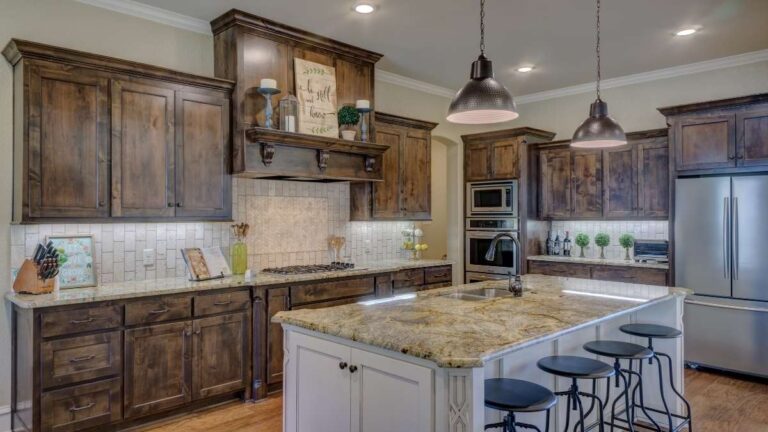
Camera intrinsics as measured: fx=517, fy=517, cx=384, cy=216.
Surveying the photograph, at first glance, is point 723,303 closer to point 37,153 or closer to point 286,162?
point 286,162

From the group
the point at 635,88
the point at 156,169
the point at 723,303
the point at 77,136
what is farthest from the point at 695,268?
the point at 77,136

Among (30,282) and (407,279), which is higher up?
(30,282)

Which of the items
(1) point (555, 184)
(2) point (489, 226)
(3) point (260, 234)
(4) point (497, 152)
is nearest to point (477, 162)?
(4) point (497, 152)

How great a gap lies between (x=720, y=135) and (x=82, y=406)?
5477 millimetres

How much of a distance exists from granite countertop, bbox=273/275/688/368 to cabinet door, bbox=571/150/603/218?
2.57 metres

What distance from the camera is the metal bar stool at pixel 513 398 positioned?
2.05 metres

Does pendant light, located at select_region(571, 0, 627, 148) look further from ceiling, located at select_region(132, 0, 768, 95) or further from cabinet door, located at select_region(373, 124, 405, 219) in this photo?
cabinet door, located at select_region(373, 124, 405, 219)

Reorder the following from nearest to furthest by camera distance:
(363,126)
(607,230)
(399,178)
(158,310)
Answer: (158,310), (363,126), (399,178), (607,230)

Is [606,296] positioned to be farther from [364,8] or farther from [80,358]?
[80,358]

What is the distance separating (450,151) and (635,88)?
2.28m

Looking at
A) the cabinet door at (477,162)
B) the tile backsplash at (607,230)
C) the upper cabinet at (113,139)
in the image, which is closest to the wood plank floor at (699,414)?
the upper cabinet at (113,139)

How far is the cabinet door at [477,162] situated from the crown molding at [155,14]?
3.55 m

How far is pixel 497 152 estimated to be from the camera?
20.9ft

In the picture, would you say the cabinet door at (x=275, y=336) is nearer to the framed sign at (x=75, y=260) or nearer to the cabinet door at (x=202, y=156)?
the cabinet door at (x=202, y=156)
